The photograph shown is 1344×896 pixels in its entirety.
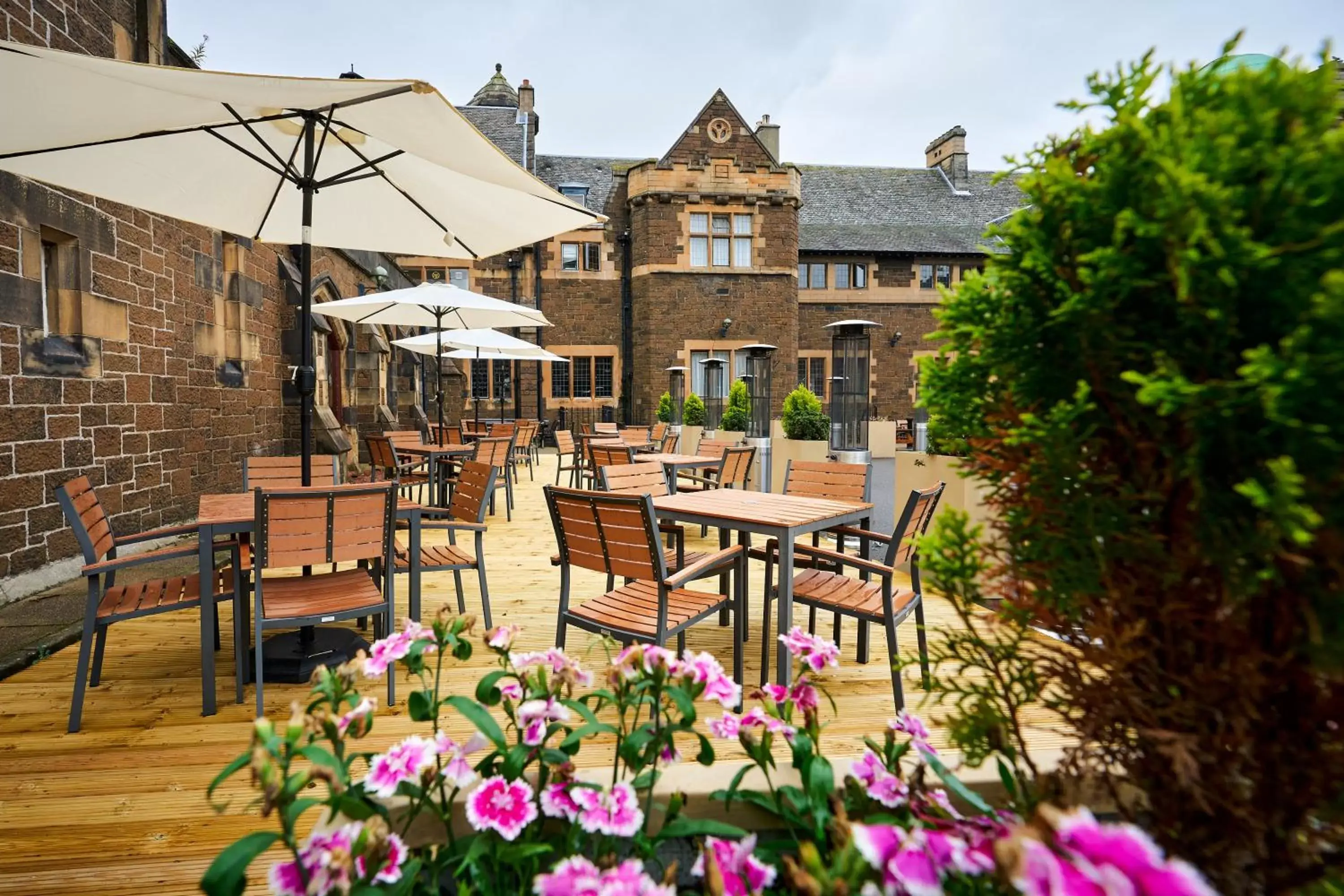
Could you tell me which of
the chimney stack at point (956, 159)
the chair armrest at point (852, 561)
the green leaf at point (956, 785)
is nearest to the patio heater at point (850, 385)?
the chair armrest at point (852, 561)

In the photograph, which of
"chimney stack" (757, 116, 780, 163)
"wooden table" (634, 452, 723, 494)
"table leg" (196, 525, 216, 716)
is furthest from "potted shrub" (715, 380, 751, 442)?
"chimney stack" (757, 116, 780, 163)

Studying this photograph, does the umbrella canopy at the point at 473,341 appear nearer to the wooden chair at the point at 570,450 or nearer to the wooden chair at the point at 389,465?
the wooden chair at the point at 570,450

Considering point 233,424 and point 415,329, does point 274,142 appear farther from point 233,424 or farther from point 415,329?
point 415,329

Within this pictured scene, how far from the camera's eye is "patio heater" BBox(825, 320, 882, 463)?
1002cm

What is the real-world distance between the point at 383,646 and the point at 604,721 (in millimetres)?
1581

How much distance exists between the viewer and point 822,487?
12.8 ft

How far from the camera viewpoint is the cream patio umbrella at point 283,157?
7.24 ft

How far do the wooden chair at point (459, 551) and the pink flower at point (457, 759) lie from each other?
2.11m

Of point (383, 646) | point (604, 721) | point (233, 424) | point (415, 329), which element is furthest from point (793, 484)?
point (415, 329)

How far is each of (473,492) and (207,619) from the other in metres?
1.38

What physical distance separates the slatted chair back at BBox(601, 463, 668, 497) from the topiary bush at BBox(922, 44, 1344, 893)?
315 cm

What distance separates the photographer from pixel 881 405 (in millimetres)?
21172

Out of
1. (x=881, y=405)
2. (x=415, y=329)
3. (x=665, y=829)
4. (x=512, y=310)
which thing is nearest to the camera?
(x=665, y=829)

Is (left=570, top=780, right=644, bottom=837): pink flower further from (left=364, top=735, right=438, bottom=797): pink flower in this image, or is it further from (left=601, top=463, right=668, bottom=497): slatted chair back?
(left=601, top=463, right=668, bottom=497): slatted chair back
